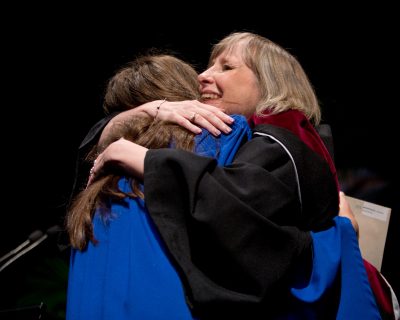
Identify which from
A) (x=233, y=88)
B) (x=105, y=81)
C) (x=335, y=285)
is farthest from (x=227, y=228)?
(x=105, y=81)

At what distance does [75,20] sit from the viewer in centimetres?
197

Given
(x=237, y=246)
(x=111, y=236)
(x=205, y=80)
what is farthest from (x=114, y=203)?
(x=205, y=80)

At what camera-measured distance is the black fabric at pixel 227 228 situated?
677 mm

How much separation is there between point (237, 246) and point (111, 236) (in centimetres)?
30

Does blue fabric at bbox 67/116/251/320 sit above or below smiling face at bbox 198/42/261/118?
below

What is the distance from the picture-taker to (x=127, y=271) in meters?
0.75

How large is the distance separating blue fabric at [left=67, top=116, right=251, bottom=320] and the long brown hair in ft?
0.08

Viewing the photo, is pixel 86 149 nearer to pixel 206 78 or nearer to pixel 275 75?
pixel 206 78

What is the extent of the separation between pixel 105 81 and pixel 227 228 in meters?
1.69

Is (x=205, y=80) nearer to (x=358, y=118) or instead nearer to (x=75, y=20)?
(x=358, y=118)

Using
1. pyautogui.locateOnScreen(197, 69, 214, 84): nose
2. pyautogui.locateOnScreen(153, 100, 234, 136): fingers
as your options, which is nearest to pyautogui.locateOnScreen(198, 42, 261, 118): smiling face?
pyautogui.locateOnScreen(197, 69, 214, 84): nose

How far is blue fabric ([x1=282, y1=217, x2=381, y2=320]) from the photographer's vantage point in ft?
2.50

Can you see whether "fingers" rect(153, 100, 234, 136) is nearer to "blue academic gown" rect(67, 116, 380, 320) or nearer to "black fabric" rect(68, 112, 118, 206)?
"blue academic gown" rect(67, 116, 380, 320)

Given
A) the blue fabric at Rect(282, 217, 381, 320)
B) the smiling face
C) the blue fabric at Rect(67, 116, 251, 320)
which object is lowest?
the blue fabric at Rect(282, 217, 381, 320)
